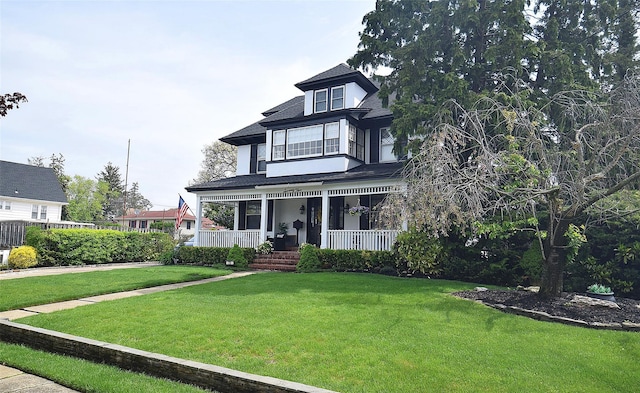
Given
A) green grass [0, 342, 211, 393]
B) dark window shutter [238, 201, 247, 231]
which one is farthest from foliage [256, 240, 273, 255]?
green grass [0, 342, 211, 393]

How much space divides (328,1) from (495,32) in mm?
5708

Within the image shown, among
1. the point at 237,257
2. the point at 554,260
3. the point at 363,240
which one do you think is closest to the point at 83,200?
the point at 237,257

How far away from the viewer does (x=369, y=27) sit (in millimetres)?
14680

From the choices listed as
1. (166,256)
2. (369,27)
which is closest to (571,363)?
(369,27)

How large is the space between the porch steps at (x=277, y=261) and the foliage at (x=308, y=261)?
24.2 inches

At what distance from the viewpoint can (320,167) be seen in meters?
17.7

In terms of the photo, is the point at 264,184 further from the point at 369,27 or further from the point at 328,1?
the point at 328,1

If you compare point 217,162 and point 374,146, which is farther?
point 217,162

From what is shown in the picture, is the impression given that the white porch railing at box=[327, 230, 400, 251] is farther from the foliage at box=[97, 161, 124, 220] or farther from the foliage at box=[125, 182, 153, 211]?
the foliage at box=[125, 182, 153, 211]

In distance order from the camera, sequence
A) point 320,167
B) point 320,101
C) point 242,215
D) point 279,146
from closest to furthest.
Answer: point 320,167 < point 320,101 < point 279,146 < point 242,215

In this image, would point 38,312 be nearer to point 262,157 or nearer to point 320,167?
point 320,167

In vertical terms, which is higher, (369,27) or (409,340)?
(369,27)

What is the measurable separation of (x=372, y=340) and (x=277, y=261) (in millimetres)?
10714

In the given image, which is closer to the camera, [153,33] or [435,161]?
[435,161]
